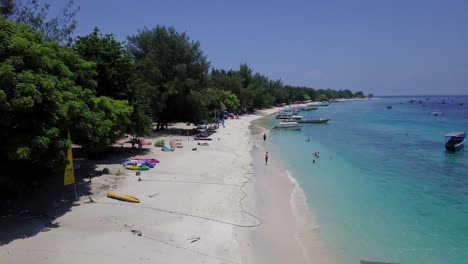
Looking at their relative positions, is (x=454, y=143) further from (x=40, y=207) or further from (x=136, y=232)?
(x=40, y=207)

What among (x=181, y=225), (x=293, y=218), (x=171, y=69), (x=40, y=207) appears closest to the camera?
(x=181, y=225)

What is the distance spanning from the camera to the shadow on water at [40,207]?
45.3ft

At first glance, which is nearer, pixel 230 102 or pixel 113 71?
pixel 113 71

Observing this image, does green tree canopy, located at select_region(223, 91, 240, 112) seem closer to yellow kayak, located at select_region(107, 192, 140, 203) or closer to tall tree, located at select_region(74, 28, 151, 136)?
tall tree, located at select_region(74, 28, 151, 136)

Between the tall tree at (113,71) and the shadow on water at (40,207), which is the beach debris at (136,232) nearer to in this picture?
the shadow on water at (40,207)

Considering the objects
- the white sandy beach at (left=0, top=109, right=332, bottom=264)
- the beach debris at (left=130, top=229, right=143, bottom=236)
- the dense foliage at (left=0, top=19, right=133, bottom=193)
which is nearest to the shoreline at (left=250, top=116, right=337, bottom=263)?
the white sandy beach at (left=0, top=109, right=332, bottom=264)

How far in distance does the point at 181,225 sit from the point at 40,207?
609cm

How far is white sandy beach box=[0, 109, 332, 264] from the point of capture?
42.0 ft

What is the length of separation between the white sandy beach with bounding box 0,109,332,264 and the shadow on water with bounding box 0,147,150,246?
0.23 metres

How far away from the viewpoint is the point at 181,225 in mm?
15914

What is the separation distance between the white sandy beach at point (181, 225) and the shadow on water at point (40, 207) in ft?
0.74

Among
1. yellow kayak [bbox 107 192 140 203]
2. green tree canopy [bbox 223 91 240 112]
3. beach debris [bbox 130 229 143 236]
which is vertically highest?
green tree canopy [bbox 223 91 240 112]

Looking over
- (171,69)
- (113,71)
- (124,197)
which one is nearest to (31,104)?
(124,197)

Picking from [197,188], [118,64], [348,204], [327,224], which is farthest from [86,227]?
[118,64]
